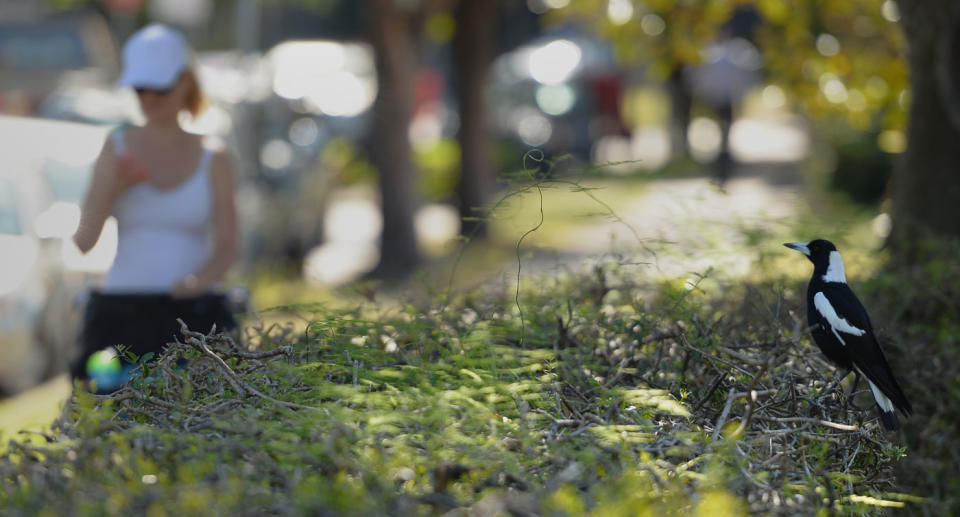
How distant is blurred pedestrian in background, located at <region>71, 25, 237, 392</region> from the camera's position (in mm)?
4480

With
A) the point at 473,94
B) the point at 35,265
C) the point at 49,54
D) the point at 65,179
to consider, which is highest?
the point at 49,54

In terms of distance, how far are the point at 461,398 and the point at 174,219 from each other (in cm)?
231

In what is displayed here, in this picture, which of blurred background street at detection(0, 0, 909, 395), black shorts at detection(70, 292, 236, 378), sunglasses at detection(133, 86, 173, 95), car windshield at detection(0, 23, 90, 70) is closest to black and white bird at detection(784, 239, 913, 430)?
blurred background street at detection(0, 0, 909, 395)

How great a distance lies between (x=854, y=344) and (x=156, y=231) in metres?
2.65

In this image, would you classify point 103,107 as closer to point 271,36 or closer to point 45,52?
point 45,52

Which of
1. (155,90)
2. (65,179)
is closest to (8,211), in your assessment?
(65,179)

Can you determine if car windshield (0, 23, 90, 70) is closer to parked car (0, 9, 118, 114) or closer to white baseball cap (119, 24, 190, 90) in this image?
parked car (0, 9, 118, 114)

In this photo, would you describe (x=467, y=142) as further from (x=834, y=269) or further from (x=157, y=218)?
(x=834, y=269)

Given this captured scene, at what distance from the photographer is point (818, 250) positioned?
405 centimetres

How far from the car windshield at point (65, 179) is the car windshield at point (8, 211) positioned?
21.7 inches

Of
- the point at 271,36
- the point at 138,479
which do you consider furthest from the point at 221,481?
the point at 271,36

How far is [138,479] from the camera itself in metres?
2.27

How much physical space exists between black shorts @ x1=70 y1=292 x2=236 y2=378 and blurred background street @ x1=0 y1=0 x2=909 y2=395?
23 cm

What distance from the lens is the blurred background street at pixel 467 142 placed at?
7703 millimetres
